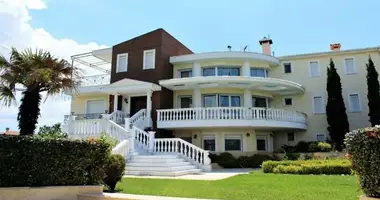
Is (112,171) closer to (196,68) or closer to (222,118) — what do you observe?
(222,118)

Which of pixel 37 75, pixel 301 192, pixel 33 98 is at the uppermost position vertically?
pixel 37 75

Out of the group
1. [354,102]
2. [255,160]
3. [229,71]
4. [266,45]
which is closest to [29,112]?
[255,160]

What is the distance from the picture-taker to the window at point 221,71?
22.9 meters

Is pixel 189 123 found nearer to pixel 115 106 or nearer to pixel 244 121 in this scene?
pixel 244 121

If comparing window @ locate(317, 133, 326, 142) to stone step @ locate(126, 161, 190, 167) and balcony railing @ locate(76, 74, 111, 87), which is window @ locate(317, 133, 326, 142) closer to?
stone step @ locate(126, 161, 190, 167)

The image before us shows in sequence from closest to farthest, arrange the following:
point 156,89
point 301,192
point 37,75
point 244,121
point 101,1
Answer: point 301,192
point 37,75
point 101,1
point 244,121
point 156,89

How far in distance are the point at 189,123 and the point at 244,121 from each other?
11.3ft

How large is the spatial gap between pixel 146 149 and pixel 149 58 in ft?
25.2

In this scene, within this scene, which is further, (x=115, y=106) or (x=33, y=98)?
(x=115, y=106)

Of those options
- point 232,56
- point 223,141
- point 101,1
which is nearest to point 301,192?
point 101,1

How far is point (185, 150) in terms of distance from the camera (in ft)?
55.6

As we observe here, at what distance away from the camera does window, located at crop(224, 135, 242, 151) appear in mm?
21672

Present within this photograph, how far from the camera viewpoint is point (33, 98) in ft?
31.4

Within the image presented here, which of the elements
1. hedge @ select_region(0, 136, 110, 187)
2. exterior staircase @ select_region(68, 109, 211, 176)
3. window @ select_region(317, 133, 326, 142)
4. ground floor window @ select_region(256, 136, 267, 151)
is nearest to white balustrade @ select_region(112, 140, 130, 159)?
exterior staircase @ select_region(68, 109, 211, 176)
